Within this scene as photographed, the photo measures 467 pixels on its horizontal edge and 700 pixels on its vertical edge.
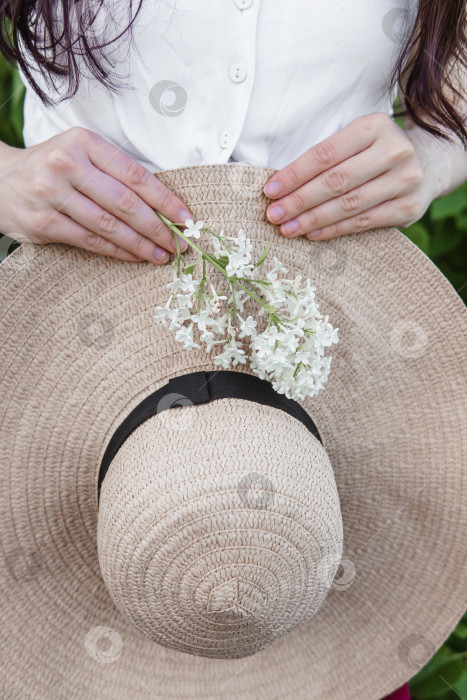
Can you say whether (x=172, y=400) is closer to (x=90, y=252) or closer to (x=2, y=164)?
(x=90, y=252)

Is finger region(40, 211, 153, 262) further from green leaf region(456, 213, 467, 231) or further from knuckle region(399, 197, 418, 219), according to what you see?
green leaf region(456, 213, 467, 231)

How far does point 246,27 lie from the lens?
85cm

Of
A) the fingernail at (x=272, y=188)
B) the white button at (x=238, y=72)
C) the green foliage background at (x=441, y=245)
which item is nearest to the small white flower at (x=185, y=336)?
the fingernail at (x=272, y=188)

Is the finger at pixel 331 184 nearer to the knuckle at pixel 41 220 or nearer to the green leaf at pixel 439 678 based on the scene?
the knuckle at pixel 41 220

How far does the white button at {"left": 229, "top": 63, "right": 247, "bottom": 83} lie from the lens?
870mm

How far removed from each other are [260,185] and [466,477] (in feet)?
1.68

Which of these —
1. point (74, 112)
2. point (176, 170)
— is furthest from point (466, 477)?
point (74, 112)

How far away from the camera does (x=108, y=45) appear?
0.87 metres

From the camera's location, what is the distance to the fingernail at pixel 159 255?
88 centimetres

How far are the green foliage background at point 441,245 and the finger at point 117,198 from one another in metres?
1.15

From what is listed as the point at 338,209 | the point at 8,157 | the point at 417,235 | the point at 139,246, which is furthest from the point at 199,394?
the point at 417,235

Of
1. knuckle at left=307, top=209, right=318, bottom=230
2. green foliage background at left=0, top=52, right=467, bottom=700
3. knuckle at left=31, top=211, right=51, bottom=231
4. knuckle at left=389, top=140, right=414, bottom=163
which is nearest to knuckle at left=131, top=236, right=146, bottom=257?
knuckle at left=31, top=211, right=51, bottom=231

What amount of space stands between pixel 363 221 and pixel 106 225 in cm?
33

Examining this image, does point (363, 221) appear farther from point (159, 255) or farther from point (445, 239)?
point (445, 239)
